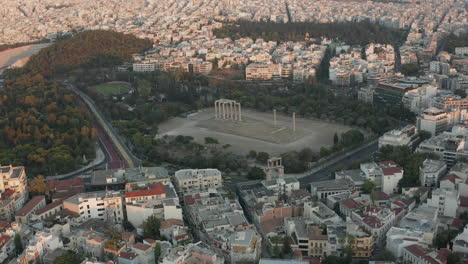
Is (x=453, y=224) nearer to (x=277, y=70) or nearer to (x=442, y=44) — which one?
(x=277, y=70)

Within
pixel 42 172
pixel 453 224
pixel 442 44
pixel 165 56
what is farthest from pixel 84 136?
pixel 442 44

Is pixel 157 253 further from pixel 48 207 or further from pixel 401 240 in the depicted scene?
pixel 401 240

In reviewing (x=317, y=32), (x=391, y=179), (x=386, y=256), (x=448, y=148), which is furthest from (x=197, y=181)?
(x=317, y=32)

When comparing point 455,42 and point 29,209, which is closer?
point 29,209

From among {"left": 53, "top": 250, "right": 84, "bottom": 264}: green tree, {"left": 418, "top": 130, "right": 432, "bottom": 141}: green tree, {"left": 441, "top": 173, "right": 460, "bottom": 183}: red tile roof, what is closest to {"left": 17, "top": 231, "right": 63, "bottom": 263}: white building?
{"left": 53, "top": 250, "right": 84, "bottom": 264}: green tree

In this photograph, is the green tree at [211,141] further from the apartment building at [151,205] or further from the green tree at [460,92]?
the green tree at [460,92]

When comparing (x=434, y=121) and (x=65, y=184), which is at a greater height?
(x=434, y=121)

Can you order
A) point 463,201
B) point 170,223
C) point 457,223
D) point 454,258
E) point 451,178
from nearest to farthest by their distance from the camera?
point 454,258, point 457,223, point 170,223, point 463,201, point 451,178
